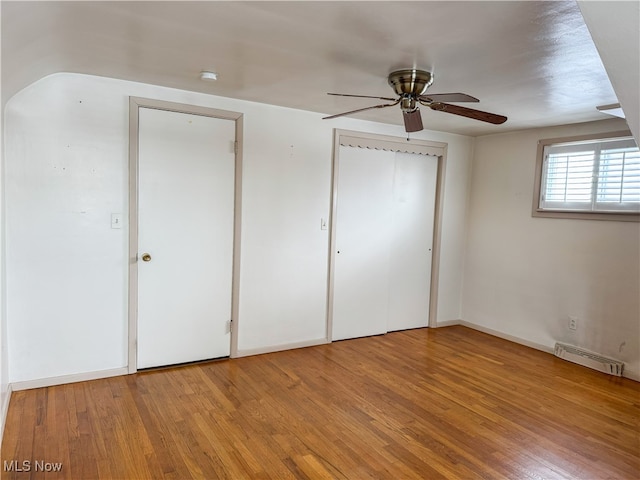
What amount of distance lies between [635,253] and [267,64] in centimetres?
343

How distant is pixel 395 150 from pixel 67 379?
11.9 ft

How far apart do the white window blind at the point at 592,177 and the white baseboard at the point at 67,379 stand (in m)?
4.26

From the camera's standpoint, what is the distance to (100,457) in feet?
7.38

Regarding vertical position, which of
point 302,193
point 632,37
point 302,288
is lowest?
point 302,288

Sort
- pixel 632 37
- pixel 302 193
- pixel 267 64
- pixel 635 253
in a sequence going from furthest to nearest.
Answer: pixel 302 193 → pixel 635 253 → pixel 267 64 → pixel 632 37

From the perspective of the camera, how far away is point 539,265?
4395mm

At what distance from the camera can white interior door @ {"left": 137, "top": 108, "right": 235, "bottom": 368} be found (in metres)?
3.30

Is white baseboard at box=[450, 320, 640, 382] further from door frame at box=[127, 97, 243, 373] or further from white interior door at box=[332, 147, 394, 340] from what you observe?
door frame at box=[127, 97, 243, 373]

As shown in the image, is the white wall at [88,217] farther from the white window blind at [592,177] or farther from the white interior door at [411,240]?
the white window blind at [592,177]

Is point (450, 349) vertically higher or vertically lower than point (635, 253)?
lower

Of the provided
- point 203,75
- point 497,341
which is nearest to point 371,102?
point 203,75

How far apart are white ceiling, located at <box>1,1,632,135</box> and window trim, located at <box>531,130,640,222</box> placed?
0.70 metres

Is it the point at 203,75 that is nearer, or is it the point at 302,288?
the point at 203,75

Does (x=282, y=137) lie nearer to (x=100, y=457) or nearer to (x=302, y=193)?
(x=302, y=193)
